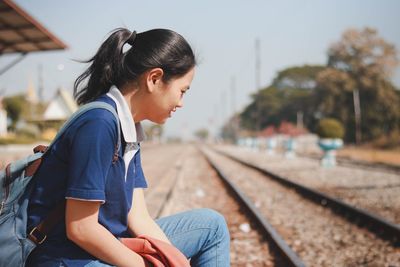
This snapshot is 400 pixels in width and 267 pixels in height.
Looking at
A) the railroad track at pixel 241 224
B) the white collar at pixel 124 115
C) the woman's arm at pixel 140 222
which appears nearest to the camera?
the white collar at pixel 124 115

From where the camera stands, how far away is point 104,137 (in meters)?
1.25

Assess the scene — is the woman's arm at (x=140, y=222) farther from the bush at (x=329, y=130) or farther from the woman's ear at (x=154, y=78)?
the bush at (x=329, y=130)

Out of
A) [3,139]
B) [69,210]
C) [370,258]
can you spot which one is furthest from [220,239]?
[3,139]

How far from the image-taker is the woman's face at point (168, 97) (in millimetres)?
1562

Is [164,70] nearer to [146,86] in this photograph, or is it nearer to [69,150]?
[146,86]

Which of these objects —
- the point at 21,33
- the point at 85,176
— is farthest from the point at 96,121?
the point at 21,33

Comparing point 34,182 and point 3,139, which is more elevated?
point 34,182

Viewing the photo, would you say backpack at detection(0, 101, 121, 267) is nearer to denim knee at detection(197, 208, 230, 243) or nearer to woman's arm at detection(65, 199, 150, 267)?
woman's arm at detection(65, 199, 150, 267)

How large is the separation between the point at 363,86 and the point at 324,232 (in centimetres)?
4068

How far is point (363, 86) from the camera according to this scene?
136ft

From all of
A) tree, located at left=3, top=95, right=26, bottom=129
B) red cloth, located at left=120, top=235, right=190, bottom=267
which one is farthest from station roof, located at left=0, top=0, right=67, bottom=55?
tree, located at left=3, top=95, right=26, bottom=129

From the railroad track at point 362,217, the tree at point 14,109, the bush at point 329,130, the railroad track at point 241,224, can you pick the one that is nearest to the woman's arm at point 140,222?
the railroad track at point 241,224

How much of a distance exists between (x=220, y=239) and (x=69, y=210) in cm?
74

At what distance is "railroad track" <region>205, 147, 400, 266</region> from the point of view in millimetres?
3589
